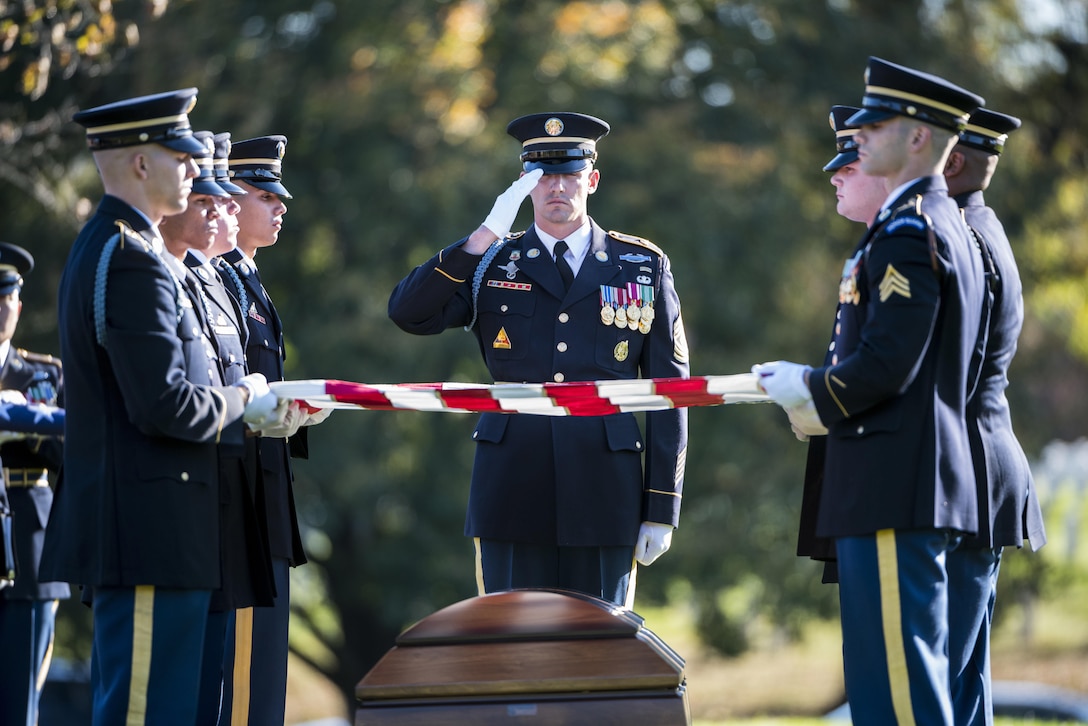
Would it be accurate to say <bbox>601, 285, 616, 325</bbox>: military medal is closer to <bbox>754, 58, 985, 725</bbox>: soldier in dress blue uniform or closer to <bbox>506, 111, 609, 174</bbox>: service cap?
<bbox>506, 111, 609, 174</bbox>: service cap

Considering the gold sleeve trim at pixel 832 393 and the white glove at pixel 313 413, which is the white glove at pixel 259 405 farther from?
the gold sleeve trim at pixel 832 393

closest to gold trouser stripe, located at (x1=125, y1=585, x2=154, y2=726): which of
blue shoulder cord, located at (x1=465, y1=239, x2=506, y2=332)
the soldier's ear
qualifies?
blue shoulder cord, located at (x1=465, y1=239, x2=506, y2=332)

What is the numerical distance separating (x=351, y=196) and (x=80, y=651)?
17.5 feet

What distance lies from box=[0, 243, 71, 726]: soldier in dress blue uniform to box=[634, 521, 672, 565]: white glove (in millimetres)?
2588

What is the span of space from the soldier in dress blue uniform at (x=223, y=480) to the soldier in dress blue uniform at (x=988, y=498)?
2109 mm

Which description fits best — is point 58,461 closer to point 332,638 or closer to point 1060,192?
point 332,638

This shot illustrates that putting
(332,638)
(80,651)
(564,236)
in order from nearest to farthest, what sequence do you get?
(564,236), (80,651), (332,638)

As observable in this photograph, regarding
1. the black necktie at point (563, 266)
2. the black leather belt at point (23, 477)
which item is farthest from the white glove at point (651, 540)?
the black leather belt at point (23, 477)

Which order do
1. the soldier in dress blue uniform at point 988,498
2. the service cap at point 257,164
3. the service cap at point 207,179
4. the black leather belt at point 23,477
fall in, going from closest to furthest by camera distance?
the soldier in dress blue uniform at point 988,498 < the service cap at point 207,179 < the service cap at point 257,164 < the black leather belt at point 23,477

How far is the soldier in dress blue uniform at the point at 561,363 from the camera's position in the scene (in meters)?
5.17

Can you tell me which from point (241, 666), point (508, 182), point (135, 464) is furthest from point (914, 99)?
point (508, 182)

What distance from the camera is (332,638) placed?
15.6 meters

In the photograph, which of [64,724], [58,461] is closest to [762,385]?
[58,461]

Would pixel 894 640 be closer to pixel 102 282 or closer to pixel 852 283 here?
pixel 852 283
